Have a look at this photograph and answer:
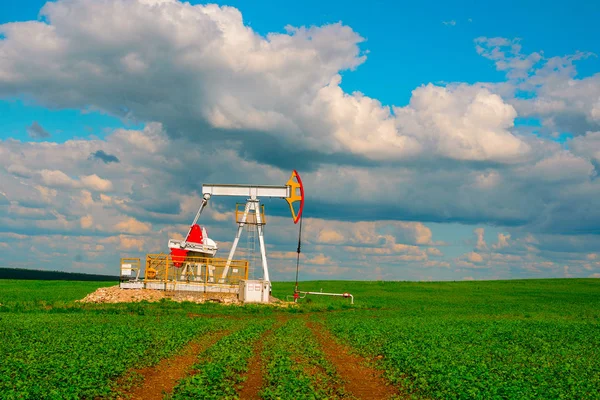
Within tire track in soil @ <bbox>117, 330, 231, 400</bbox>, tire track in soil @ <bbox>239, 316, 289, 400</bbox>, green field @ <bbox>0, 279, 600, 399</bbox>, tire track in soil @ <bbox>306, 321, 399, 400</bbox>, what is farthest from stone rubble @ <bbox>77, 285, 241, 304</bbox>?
tire track in soil @ <bbox>306, 321, 399, 400</bbox>

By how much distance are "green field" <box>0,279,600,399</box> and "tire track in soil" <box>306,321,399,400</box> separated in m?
0.29

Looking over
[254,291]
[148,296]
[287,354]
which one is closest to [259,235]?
[254,291]

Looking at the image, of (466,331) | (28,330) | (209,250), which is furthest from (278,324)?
(209,250)

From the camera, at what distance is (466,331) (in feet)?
93.6

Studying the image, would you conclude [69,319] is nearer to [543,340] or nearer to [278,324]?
[278,324]

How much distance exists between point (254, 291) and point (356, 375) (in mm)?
23896

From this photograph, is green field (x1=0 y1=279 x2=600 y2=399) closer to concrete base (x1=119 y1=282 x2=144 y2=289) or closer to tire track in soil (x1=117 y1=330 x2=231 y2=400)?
tire track in soil (x1=117 y1=330 x2=231 y2=400)

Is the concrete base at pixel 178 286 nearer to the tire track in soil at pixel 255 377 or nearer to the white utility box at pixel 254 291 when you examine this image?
the white utility box at pixel 254 291

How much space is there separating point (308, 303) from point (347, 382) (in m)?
27.9

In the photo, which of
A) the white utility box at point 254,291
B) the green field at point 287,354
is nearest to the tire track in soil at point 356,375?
the green field at point 287,354

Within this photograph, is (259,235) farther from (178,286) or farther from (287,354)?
(287,354)

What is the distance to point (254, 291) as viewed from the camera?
41562 mm

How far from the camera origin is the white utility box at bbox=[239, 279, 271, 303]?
1628 inches

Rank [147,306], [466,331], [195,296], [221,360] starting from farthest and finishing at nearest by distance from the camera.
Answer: [195,296], [147,306], [466,331], [221,360]
